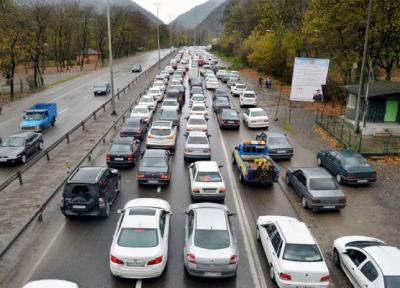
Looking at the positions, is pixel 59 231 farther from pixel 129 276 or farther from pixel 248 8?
pixel 248 8

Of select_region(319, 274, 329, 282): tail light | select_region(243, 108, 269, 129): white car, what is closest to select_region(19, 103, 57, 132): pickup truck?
select_region(243, 108, 269, 129): white car

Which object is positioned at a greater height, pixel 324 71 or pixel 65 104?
pixel 324 71

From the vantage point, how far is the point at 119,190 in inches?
727

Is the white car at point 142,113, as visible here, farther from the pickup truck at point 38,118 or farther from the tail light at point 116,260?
the tail light at point 116,260

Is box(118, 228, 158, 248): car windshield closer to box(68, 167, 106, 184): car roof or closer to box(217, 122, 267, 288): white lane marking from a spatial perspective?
box(217, 122, 267, 288): white lane marking

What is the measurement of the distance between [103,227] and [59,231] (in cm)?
151

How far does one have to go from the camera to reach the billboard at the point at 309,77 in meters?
33.6

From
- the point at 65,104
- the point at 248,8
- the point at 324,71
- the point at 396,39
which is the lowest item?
the point at 65,104

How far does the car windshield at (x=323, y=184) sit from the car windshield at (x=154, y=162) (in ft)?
21.8

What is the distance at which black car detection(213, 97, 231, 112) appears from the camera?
36.2 metres

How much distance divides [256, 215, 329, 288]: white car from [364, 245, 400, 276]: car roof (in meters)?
1.32

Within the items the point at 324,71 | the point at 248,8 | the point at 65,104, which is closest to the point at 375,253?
the point at 324,71

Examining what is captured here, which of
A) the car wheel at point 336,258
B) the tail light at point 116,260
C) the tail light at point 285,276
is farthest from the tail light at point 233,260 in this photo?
the car wheel at point 336,258

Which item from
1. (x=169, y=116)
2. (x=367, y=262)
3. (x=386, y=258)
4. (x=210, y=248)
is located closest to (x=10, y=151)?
(x=169, y=116)
